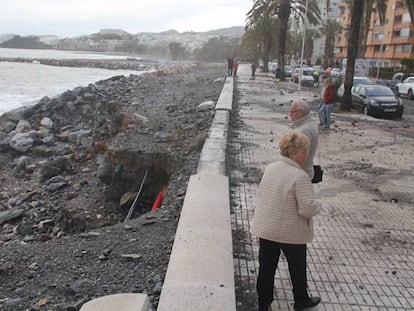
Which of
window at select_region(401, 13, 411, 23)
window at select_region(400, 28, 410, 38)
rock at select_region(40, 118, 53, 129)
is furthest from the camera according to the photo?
window at select_region(401, 13, 411, 23)

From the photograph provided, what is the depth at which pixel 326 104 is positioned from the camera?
13.7 m

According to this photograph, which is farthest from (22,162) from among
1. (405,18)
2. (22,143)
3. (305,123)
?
(405,18)

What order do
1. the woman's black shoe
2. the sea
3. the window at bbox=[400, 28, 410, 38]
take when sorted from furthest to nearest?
the window at bbox=[400, 28, 410, 38] < the sea < the woman's black shoe

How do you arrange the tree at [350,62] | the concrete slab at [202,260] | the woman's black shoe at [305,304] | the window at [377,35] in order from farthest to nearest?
the window at [377,35], the tree at [350,62], the woman's black shoe at [305,304], the concrete slab at [202,260]

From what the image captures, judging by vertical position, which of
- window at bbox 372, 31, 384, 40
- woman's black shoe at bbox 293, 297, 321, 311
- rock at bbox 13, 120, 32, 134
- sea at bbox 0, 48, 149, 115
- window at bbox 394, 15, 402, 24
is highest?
window at bbox 394, 15, 402, 24

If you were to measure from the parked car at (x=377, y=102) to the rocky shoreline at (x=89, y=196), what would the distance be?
7.01 meters

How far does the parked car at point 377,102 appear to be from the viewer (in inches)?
724

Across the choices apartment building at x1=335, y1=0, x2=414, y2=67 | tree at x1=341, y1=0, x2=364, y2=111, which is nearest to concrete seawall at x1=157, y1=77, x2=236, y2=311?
tree at x1=341, y1=0, x2=364, y2=111

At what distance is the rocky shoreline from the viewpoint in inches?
187

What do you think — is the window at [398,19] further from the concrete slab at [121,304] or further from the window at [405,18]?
the concrete slab at [121,304]

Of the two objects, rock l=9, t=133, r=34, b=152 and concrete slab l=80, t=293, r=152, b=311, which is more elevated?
concrete slab l=80, t=293, r=152, b=311

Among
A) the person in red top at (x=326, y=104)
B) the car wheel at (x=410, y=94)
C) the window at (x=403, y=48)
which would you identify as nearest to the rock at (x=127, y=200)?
the person in red top at (x=326, y=104)

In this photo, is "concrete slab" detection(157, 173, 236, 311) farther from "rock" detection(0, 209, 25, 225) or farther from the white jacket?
"rock" detection(0, 209, 25, 225)

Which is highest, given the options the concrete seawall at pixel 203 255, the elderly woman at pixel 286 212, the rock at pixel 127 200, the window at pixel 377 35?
the window at pixel 377 35
